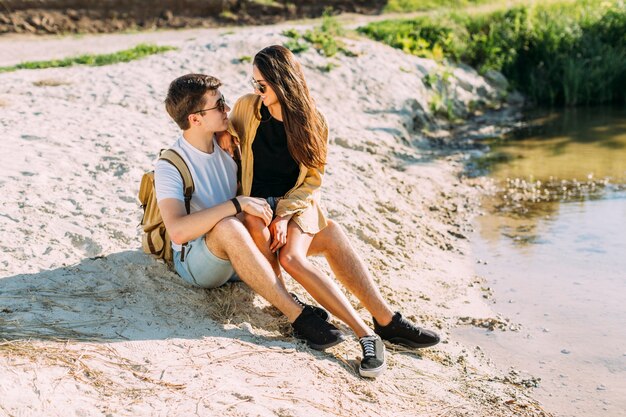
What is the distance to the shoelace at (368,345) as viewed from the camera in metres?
4.77

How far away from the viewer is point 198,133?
16.9 ft

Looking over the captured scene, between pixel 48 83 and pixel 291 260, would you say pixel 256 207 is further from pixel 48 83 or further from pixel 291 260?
pixel 48 83

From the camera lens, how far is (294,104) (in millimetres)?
5141

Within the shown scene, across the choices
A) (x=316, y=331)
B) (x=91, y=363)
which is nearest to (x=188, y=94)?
(x=316, y=331)

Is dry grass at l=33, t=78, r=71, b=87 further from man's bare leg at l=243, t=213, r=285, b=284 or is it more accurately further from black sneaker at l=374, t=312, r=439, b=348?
black sneaker at l=374, t=312, r=439, b=348

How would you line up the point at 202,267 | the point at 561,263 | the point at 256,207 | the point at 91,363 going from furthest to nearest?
the point at 561,263 < the point at 202,267 < the point at 256,207 < the point at 91,363

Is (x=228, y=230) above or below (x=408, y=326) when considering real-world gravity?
above

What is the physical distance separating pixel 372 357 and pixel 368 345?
0.08 meters

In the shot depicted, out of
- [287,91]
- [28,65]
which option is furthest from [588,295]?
[28,65]

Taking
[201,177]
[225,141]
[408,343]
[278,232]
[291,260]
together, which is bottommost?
[408,343]

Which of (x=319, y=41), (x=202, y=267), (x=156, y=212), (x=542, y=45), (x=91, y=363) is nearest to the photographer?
(x=91, y=363)

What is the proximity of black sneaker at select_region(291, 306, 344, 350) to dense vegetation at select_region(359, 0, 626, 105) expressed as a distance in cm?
945

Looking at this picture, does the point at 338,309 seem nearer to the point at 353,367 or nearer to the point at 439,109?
the point at 353,367

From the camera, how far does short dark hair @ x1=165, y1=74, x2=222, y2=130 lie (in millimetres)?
5055
